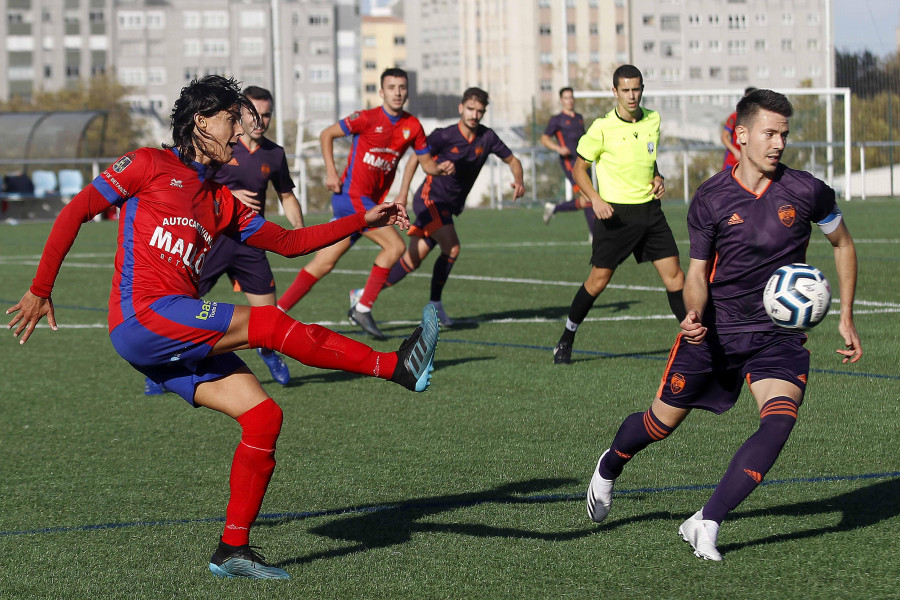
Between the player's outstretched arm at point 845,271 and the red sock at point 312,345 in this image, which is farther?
the player's outstretched arm at point 845,271

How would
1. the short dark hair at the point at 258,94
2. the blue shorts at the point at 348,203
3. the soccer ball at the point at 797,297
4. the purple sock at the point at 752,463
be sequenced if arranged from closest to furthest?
1. the purple sock at the point at 752,463
2. the soccer ball at the point at 797,297
3. the short dark hair at the point at 258,94
4. the blue shorts at the point at 348,203

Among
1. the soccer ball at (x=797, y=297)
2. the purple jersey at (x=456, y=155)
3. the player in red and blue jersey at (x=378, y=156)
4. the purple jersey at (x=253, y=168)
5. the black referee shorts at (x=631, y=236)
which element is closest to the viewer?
the soccer ball at (x=797, y=297)

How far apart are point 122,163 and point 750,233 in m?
2.46

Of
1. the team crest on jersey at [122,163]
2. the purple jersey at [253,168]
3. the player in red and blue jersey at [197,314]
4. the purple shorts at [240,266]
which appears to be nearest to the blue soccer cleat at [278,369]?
the purple shorts at [240,266]

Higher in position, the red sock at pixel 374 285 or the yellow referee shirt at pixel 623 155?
the yellow referee shirt at pixel 623 155

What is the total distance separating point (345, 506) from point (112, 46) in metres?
124

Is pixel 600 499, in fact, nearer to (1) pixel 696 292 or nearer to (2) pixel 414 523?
(2) pixel 414 523

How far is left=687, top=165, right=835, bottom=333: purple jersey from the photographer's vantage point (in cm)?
474

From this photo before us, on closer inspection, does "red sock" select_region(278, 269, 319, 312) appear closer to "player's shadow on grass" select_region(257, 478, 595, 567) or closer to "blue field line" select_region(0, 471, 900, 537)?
"player's shadow on grass" select_region(257, 478, 595, 567)

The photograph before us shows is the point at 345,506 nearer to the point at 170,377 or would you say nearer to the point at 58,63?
the point at 170,377

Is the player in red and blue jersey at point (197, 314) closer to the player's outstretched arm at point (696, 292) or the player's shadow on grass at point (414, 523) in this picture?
the player's shadow on grass at point (414, 523)

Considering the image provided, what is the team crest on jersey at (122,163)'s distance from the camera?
4.61m

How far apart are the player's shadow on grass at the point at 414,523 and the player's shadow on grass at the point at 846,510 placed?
730 millimetres

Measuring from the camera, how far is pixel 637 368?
885 cm
